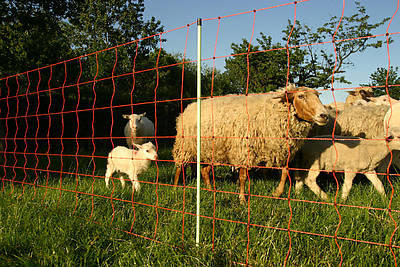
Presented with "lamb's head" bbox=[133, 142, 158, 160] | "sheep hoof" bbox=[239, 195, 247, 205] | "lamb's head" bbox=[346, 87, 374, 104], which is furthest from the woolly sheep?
"lamb's head" bbox=[346, 87, 374, 104]

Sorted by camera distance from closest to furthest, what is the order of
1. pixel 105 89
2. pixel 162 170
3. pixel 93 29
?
1. pixel 162 170
2. pixel 105 89
3. pixel 93 29

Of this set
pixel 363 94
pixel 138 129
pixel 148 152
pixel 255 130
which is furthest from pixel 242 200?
pixel 138 129

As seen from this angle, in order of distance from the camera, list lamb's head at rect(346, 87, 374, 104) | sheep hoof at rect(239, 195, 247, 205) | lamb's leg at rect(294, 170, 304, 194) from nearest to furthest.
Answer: sheep hoof at rect(239, 195, 247, 205)
lamb's leg at rect(294, 170, 304, 194)
lamb's head at rect(346, 87, 374, 104)

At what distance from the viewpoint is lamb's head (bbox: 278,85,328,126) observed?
4016mm

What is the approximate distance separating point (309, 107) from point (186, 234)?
248cm

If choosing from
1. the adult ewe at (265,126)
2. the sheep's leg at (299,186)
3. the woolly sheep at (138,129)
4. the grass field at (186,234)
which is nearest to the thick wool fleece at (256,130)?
the adult ewe at (265,126)

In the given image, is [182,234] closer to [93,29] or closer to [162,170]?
[162,170]

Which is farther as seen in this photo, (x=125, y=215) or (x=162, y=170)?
(x=162, y=170)

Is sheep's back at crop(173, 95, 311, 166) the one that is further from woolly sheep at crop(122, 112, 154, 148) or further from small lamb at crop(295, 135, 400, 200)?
woolly sheep at crop(122, 112, 154, 148)

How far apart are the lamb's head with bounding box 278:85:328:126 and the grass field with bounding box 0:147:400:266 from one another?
112 cm

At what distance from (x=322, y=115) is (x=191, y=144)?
2556 mm

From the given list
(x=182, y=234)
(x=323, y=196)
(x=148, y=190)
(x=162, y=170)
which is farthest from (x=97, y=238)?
(x=162, y=170)

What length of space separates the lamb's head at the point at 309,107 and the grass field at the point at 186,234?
112 centimetres

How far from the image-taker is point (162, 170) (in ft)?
21.1
